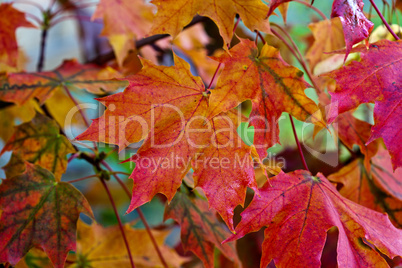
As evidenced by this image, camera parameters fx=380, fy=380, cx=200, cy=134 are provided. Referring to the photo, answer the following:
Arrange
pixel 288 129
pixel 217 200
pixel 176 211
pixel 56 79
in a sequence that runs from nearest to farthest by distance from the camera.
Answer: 1. pixel 217 200
2. pixel 176 211
3. pixel 56 79
4. pixel 288 129

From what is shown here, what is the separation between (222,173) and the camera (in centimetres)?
52

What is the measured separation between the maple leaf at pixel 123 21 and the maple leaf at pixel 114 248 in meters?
0.38

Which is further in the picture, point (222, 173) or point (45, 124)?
point (45, 124)

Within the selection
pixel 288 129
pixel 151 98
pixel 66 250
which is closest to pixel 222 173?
pixel 151 98

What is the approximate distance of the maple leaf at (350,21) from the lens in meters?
0.47

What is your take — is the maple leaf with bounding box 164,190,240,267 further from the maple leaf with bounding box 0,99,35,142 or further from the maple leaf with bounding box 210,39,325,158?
the maple leaf with bounding box 0,99,35,142

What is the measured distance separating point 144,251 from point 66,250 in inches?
10.7

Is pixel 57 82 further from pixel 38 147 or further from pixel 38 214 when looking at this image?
pixel 38 214

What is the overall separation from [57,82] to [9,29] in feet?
0.64

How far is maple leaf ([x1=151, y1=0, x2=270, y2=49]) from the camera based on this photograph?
22.8 inches

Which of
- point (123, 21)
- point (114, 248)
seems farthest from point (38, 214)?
point (123, 21)

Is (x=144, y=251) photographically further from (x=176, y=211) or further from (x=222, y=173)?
(x=222, y=173)

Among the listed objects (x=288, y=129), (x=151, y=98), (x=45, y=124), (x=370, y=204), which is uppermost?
(x=151, y=98)

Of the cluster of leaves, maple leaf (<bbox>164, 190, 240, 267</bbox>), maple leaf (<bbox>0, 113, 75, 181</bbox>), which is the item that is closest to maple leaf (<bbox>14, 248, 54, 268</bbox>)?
the cluster of leaves
